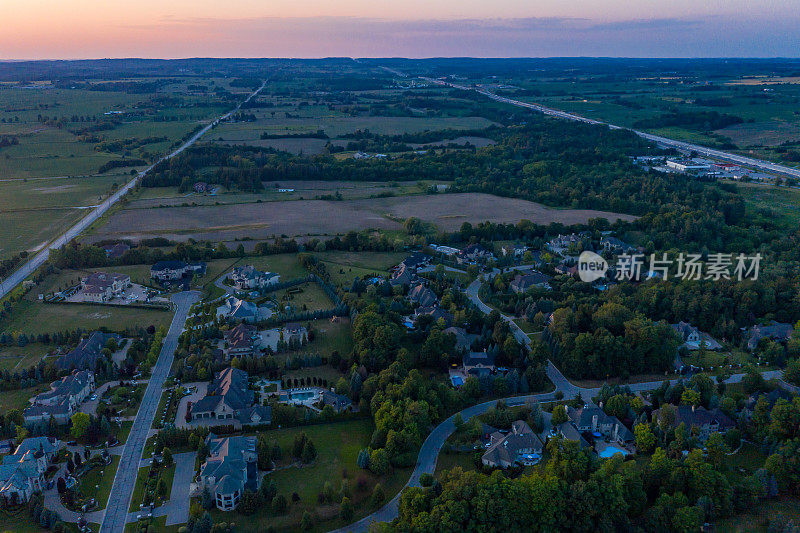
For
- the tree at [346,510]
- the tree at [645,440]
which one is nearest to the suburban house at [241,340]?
the tree at [346,510]

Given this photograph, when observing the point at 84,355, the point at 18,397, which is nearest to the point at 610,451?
the point at 84,355

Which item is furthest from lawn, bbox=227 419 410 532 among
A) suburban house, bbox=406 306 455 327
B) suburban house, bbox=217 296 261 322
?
suburban house, bbox=217 296 261 322

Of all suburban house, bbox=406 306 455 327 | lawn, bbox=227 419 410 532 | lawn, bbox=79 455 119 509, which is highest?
suburban house, bbox=406 306 455 327

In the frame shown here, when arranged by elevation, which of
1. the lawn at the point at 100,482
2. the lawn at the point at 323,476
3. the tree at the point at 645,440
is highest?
the tree at the point at 645,440

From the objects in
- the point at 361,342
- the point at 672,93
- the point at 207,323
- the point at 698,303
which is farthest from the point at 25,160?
the point at 672,93

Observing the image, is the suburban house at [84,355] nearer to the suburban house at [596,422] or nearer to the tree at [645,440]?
the suburban house at [596,422]

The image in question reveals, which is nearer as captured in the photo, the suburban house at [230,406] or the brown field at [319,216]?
the suburban house at [230,406]

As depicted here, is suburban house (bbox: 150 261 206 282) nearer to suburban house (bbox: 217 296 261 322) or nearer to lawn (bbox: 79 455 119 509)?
suburban house (bbox: 217 296 261 322)
